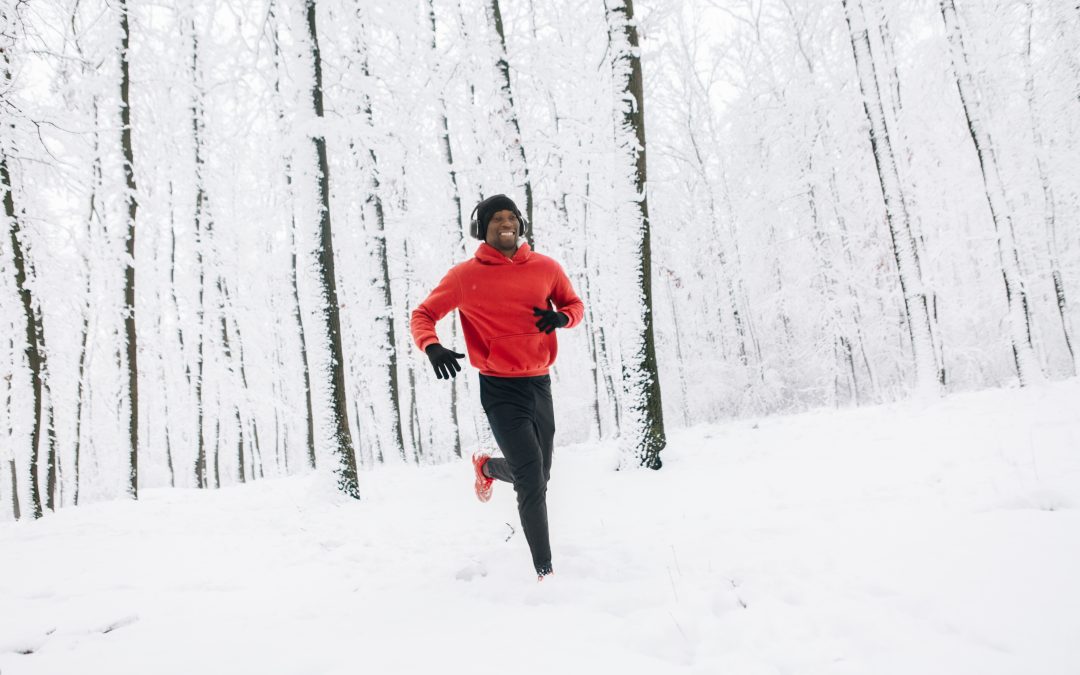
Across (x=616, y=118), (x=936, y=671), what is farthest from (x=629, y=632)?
(x=616, y=118)

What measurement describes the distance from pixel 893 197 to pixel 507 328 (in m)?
11.0

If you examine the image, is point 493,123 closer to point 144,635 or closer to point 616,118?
point 616,118

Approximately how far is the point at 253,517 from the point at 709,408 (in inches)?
667

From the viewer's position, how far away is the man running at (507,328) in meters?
3.29

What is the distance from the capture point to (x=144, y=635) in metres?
2.94

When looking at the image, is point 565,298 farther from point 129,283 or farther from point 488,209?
point 129,283

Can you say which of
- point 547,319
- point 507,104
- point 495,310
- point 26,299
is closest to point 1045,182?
point 507,104

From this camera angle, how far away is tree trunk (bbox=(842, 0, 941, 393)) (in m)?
10.9

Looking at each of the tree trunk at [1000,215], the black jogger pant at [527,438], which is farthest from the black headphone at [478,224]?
the tree trunk at [1000,215]

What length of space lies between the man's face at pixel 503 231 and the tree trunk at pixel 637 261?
3.87 m

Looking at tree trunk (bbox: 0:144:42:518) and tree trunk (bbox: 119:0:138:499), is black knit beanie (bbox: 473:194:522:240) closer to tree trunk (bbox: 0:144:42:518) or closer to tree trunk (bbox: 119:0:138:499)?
tree trunk (bbox: 0:144:42:518)

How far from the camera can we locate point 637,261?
7.20 m

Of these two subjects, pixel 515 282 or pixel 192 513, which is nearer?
pixel 515 282

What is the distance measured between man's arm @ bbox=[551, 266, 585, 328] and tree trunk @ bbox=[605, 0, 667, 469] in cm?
348
